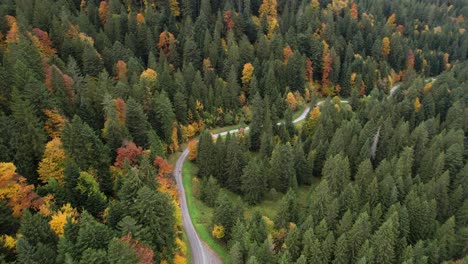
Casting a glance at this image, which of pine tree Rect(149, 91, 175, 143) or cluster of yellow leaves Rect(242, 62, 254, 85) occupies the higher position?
pine tree Rect(149, 91, 175, 143)

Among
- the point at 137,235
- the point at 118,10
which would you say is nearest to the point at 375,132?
the point at 137,235

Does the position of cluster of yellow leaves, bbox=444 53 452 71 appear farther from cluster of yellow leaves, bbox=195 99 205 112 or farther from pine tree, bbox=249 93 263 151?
cluster of yellow leaves, bbox=195 99 205 112

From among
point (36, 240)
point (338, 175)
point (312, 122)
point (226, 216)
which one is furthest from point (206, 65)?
point (36, 240)

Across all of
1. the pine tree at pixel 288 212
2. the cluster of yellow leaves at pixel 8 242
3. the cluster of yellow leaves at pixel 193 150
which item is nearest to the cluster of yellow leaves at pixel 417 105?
the pine tree at pixel 288 212

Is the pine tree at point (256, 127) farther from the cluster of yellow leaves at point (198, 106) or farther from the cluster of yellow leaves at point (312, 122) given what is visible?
the cluster of yellow leaves at point (198, 106)

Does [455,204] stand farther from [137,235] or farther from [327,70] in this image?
[327,70]

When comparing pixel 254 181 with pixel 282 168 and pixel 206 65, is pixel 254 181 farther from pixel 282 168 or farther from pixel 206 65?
pixel 206 65

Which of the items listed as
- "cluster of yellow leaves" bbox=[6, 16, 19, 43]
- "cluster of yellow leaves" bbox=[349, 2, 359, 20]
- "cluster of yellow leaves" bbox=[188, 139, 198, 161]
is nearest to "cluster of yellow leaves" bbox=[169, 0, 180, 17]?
"cluster of yellow leaves" bbox=[6, 16, 19, 43]
